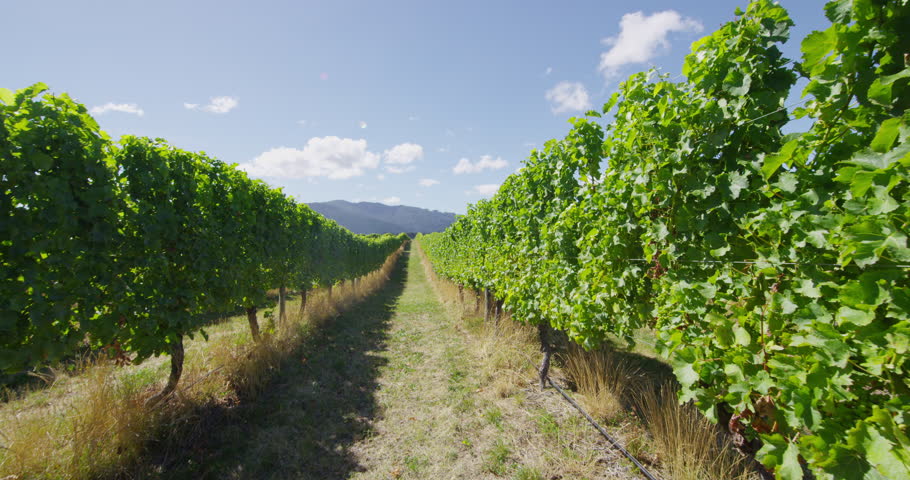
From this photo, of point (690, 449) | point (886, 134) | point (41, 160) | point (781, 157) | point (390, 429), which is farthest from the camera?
point (390, 429)

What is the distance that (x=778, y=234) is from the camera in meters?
1.86

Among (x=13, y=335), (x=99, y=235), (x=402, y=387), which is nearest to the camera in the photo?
(x=13, y=335)

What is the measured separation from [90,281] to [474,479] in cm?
458

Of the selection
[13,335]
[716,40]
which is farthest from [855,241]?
[13,335]

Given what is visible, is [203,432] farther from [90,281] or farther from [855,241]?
[855,241]

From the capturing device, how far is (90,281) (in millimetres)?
3291

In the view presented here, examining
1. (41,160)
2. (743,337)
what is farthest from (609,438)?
(41,160)

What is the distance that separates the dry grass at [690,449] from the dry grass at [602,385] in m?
0.59

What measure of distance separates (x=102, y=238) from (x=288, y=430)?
11.3ft

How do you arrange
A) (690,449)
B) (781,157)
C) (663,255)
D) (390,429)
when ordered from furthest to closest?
(390,429), (690,449), (663,255), (781,157)

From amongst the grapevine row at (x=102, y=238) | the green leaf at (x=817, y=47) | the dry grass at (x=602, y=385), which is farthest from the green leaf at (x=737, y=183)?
the grapevine row at (x=102, y=238)

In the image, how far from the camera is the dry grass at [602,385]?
14.6ft

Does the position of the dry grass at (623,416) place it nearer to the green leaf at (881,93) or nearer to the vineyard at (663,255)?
the vineyard at (663,255)

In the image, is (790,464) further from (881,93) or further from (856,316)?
(881,93)
